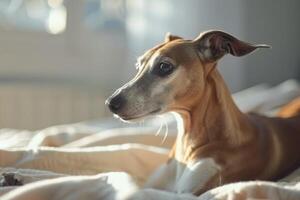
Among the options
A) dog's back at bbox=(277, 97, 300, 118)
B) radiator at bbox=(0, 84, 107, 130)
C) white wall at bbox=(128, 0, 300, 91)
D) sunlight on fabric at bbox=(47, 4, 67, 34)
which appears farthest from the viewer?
sunlight on fabric at bbox=(47, 4, 67, 34)

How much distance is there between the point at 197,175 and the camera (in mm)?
1261

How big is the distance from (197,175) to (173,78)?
21 centimetres

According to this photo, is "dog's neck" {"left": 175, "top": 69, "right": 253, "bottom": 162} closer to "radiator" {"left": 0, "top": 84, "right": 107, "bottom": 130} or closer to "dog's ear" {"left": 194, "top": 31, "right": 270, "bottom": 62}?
"dog's ear" {"left": 194, "top": 31, "right": 270, "bottom": 62}

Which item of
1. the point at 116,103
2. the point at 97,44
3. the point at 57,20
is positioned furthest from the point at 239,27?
the point at 116,103

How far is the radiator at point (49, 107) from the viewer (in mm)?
2887

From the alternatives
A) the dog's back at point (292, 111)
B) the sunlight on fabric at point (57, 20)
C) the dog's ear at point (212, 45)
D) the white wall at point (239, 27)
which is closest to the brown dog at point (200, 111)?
the dog's ear at point (212, 45)

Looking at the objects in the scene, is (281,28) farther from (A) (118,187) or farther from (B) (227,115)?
(A) (118,187)

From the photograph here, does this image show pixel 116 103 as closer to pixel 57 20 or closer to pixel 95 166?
pixel 95 166

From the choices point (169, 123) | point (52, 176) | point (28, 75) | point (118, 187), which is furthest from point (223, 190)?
point (28, 75)

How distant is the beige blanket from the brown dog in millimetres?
84

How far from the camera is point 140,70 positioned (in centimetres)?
137

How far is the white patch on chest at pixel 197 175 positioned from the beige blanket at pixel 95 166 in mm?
112

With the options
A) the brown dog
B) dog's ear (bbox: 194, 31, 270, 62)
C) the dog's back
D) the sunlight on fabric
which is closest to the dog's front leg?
the brown dog

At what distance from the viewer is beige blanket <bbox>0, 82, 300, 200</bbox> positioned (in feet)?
2.92
